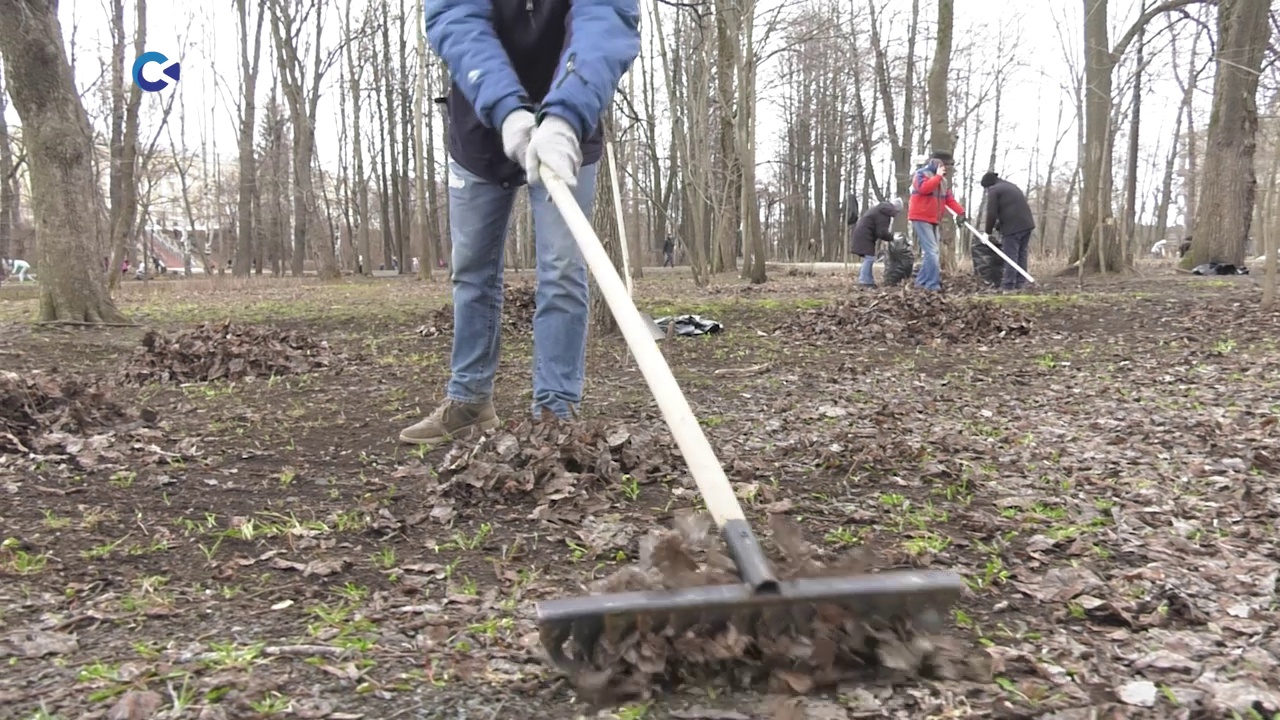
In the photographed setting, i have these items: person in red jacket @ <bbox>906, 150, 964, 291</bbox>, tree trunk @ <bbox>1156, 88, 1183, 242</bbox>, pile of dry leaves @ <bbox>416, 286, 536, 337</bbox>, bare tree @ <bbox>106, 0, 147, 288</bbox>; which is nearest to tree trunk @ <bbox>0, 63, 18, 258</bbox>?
bare tree @ <bbox>106, 0, 147, 288</bbox>

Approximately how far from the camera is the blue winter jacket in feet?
8.89

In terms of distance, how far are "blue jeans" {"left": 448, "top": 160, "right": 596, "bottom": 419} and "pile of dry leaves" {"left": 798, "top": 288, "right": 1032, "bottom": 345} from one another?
3.81m

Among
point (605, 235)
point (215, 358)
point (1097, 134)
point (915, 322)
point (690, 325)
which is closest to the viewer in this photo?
point (215, 358)

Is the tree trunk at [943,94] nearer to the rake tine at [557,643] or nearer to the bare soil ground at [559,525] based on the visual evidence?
the bare soil ground at [559,525]

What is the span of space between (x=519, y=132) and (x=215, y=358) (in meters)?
3.37

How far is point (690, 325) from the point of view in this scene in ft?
23.1

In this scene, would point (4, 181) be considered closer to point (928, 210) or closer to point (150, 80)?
point (150, 80)

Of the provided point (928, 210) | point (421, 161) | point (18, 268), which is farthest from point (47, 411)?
point (18, 268)

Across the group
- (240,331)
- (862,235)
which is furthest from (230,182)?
(240,331)

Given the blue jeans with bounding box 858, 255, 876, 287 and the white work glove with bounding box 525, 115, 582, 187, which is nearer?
the white work glove with bounding box 525, 115, 582, 187

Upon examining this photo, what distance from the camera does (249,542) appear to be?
233 cm

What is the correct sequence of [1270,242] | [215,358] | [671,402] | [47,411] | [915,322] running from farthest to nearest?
1. [1270,242]
2. [915,322]
3. [215,358]
4. [47,411]
5. [671,402]

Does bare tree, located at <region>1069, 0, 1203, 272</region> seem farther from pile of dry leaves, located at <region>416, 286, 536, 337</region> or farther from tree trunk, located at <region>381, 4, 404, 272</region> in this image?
tree trunk, located at <region>381, 4, 404, 272</region>

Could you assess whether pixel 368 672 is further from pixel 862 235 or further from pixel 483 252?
pixel 862 235
